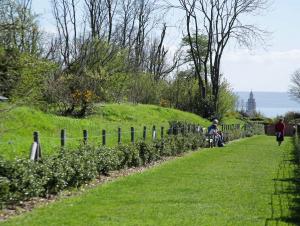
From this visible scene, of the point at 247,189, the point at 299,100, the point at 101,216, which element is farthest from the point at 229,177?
the point at 299,100

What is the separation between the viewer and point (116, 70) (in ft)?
124

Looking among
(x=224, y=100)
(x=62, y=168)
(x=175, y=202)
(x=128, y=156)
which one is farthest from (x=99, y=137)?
(x=224, y=100)

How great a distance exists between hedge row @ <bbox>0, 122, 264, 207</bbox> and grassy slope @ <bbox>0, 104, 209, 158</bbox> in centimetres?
131

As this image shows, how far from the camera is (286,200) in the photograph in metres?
11.4

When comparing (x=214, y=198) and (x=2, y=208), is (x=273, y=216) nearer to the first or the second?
(x=214, y=198)

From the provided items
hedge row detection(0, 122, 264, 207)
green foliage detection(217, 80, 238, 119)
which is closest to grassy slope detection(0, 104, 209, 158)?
hedge row detection(0, 122, 264, 207)

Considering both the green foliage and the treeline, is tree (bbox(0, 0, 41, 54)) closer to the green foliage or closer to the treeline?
the treeline

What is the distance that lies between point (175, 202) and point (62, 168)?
2582mm

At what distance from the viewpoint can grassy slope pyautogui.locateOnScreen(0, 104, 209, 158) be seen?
612 inches

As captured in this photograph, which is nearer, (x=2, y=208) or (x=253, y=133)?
(x=2, y=208)

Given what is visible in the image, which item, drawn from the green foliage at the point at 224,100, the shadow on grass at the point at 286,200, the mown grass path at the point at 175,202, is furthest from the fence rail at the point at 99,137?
the green foliage at the point at 224,100

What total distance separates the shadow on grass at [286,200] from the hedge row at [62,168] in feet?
14.2

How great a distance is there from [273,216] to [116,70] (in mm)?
28781

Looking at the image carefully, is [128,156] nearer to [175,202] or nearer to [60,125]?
[60,125]
